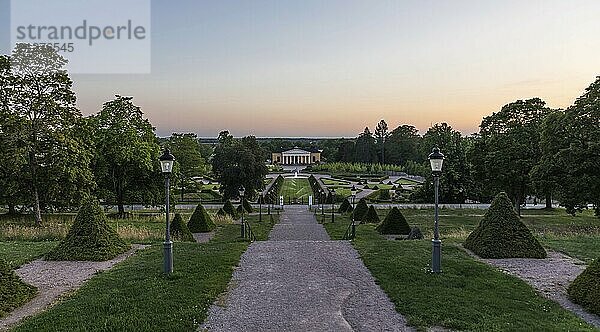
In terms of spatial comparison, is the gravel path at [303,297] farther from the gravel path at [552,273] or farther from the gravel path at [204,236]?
the gravel path at [204,236]

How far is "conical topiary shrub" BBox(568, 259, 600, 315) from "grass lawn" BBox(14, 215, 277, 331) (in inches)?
268

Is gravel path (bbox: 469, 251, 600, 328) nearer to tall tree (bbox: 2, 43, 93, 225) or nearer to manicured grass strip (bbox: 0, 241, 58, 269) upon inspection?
manicured grass strip (bbox: 0, 241, 58, 269)

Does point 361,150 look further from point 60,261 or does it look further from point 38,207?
point 60,261

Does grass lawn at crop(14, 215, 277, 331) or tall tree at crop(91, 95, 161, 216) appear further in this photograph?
tall tree at crop(91, 95, 161, 216)

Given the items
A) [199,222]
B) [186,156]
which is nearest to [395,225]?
[199,222]

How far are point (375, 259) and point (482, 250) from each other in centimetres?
317

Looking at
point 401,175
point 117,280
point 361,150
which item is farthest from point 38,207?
point 361,150

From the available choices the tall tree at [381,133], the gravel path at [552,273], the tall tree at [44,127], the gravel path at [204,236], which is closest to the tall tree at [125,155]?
the tall tree at [44,127]

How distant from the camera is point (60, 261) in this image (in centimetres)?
1365

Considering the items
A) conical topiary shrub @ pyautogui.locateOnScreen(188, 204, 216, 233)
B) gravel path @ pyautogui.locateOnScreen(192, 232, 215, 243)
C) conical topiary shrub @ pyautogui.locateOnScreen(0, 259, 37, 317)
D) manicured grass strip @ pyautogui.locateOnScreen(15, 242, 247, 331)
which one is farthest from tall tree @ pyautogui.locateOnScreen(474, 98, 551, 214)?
conical topiary shrub @ pyautogui.locateOnScreen(0, 259, 37, 317)

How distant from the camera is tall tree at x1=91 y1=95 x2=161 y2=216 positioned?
30.1m

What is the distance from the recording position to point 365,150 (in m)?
109

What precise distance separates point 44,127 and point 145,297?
18299 mm

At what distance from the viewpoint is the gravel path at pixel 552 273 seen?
952 centimetres
